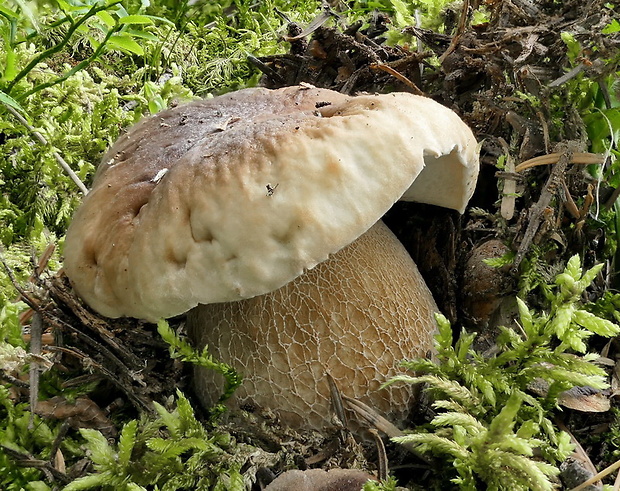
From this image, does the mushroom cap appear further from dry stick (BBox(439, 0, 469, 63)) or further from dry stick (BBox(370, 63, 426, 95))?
dry stick (BBox(439, 0, 469, 63))

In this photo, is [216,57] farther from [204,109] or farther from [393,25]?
[204,109]

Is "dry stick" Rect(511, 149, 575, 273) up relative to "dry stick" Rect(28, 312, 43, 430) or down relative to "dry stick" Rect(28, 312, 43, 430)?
down

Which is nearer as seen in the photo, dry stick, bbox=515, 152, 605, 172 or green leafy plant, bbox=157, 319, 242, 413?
green leafy plant, bbox=157, 319, 242, 413

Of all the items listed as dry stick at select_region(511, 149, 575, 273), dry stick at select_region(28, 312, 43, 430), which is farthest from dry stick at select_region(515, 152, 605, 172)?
dry stick at select_region(28, 312, 43, 430)

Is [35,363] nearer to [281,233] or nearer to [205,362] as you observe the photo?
[205,362]

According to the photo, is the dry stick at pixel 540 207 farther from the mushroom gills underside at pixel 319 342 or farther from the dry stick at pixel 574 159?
the mushroom gills underside at pixel 319 342

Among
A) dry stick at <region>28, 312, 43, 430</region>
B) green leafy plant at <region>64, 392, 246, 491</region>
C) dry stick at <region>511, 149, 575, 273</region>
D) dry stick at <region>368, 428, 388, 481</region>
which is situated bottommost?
dry stick at <region>368, 428, 388, 481</region>
